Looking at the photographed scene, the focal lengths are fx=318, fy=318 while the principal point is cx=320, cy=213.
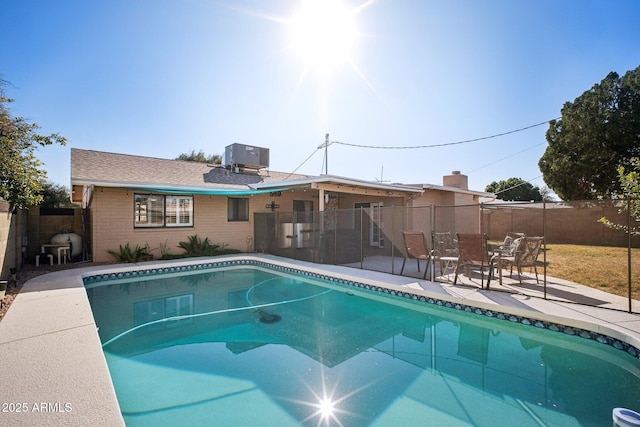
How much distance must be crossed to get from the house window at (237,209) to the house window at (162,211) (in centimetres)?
150

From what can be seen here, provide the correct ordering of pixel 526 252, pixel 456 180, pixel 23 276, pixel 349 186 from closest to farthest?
pixel 526 252, pixel 23 276, pixel 349 186, pixel 456 180

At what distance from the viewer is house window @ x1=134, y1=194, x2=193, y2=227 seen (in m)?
10.9

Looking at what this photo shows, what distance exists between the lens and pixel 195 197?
471 inches

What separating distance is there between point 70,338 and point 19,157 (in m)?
5.27

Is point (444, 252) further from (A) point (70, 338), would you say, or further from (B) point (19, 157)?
(B) point (19, 157)

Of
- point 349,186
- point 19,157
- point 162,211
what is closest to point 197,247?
point 162,211

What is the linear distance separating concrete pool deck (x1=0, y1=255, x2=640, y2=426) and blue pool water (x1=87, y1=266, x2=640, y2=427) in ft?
1.09

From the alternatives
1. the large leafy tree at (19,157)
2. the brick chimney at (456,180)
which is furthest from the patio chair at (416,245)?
the brick chimney at (456,180)

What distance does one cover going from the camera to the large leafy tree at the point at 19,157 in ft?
20.8

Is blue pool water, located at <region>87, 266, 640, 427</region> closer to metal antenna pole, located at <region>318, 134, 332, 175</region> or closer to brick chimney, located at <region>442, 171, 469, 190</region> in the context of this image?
brick chimney, located at <region>442, 171, 469, 190</region>

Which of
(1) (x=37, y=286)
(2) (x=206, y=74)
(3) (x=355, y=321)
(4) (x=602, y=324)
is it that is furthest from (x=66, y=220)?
(4) (x=602, y=324)

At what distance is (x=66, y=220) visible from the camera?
11039 millimetres

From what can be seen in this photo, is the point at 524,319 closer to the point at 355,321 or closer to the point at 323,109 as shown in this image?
the point at 355,321

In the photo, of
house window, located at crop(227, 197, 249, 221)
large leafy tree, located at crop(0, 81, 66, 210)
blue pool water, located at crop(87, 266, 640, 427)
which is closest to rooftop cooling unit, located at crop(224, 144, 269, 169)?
house window, located at crop(227, 197, 249, 221)
